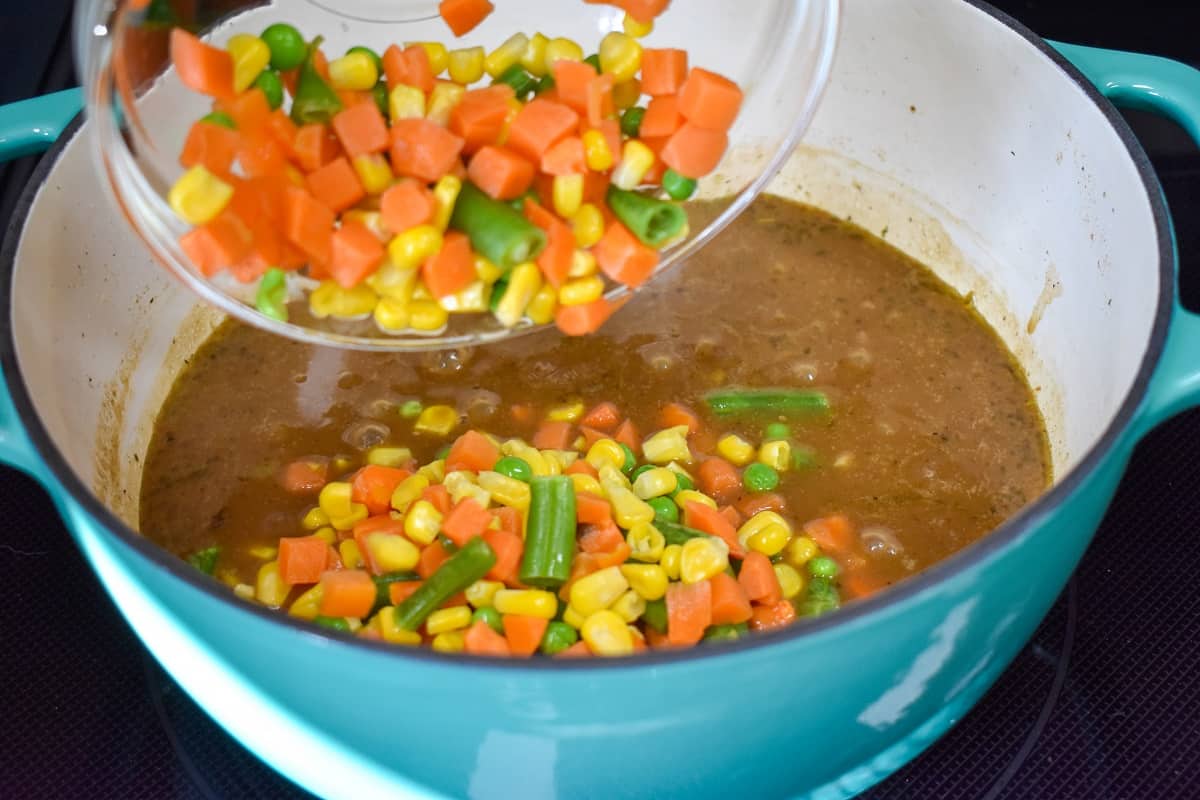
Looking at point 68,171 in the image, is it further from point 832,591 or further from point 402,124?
point 832,591

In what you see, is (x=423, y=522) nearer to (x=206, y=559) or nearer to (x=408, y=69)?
(x=206, y=559)

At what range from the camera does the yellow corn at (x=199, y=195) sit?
137 cm

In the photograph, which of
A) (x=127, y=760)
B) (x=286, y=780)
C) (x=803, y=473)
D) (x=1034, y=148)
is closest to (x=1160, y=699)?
(x=803, y=473)

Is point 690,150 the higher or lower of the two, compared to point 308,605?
higher

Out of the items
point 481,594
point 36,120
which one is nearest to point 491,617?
point 481,594

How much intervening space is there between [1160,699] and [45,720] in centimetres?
139

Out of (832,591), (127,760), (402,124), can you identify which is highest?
(402,124)

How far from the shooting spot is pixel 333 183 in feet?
4.72

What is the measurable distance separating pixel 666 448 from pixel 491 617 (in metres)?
0.43

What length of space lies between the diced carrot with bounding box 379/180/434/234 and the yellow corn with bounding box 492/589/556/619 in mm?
440

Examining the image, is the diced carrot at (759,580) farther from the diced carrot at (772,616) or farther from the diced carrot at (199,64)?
the diced carrot at (199,64)

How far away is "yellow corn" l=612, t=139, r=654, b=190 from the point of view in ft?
5.12

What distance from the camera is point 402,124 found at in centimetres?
148

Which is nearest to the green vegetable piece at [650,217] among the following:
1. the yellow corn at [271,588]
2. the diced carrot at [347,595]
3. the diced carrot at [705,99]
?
the diced carrot at [705,99]
